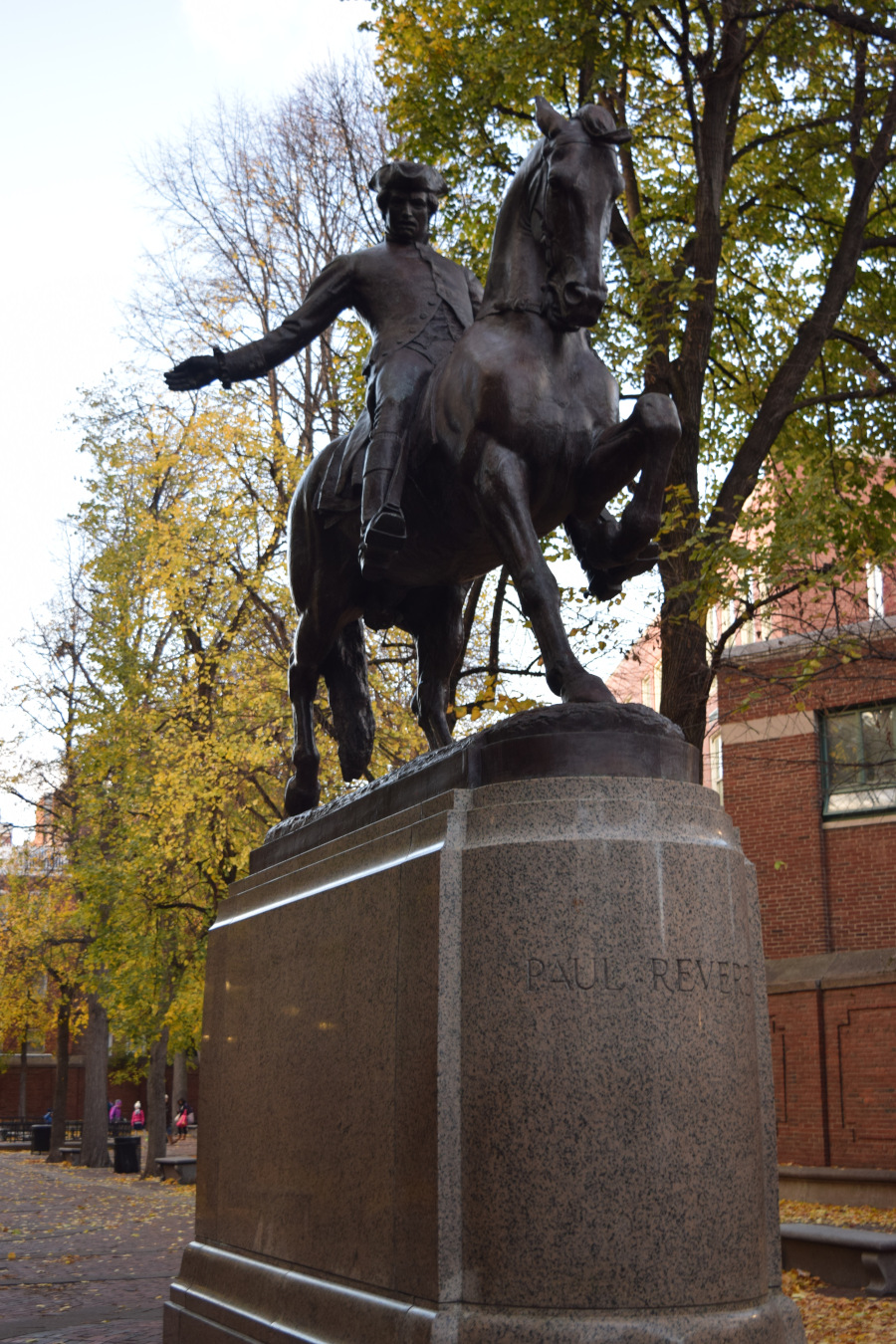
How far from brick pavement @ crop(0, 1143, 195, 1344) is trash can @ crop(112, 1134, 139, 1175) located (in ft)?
11.2

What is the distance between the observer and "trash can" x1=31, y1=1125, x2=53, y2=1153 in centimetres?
3503

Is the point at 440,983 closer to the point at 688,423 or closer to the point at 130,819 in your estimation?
the point at 688,423

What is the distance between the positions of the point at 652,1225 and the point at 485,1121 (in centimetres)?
57

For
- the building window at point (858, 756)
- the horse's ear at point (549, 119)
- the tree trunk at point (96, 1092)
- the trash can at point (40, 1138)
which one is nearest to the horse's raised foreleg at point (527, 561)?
the horse's ear at point (549, 119)

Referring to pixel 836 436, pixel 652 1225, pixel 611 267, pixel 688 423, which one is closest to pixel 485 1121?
pixel 652 1225

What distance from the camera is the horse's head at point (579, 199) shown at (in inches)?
198

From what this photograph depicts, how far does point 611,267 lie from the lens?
15000mm

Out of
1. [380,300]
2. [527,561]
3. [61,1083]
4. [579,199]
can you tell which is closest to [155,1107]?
[61,1083]

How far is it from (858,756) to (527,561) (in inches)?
682

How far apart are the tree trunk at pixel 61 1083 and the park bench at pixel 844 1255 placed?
25120 mm

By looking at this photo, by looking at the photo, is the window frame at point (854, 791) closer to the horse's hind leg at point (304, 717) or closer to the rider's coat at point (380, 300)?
the horse's hind leg at point (304, 717)

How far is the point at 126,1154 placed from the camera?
87.2 ft

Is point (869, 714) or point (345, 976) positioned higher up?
point (869, 714)

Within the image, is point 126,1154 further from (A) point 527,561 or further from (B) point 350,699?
(A) point 527,561
